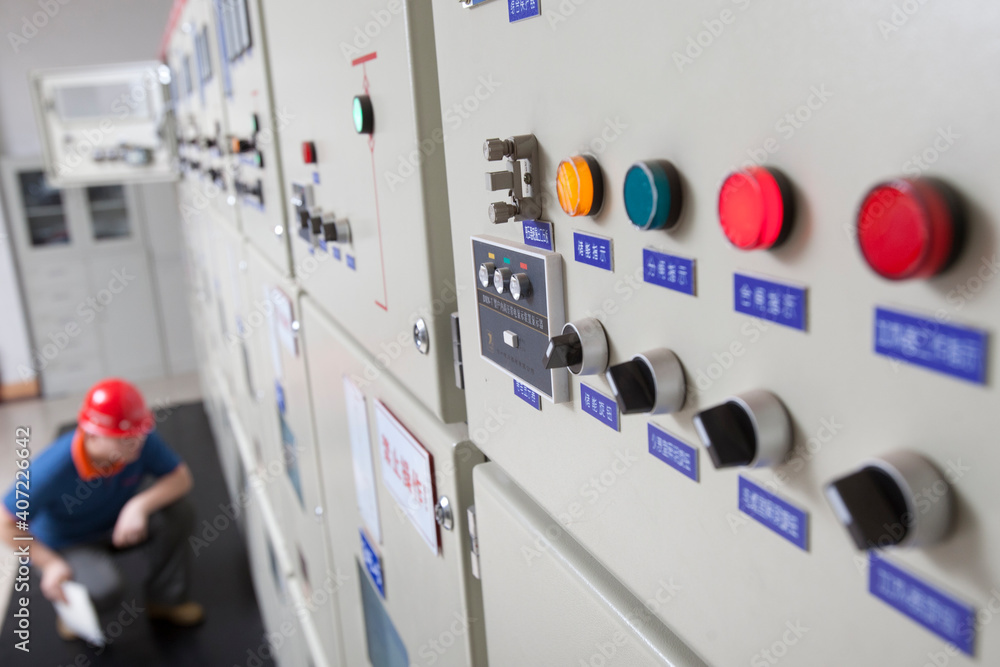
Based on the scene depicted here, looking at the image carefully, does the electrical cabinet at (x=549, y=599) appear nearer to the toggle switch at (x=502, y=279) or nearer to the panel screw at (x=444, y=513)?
the panel screw at (x=444, y=513)

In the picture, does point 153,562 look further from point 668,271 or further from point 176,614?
point 668,271

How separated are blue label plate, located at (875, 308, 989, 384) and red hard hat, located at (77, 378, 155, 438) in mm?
3163

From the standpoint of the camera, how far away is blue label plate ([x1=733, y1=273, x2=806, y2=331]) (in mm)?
379

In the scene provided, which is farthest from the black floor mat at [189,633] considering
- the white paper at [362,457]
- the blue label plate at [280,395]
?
the white paper at [362,457]

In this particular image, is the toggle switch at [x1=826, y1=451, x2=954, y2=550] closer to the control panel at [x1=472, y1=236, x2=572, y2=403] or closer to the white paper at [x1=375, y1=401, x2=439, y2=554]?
the control panel at [x1=472, y1=236, x2=572, y2=403]

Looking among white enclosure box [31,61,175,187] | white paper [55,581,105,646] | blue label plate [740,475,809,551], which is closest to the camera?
blue label plate [740,475,809,551]

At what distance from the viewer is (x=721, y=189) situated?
1.31 feet

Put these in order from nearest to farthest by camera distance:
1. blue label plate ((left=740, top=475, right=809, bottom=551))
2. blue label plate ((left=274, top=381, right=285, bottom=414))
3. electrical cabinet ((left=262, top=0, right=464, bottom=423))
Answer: blue label plate ((left=740, top=475, right=809, bottom=551)) → electrical cabinet ((left=262, top=0, right=464, bottom=423)) → blue label plate ((left=274, top=381, right=285, bottom=414))

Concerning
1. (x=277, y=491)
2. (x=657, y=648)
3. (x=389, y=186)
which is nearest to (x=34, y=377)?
(x=277, y=491)

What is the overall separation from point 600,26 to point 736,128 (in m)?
0.14

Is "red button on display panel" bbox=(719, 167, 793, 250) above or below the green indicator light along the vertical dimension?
below

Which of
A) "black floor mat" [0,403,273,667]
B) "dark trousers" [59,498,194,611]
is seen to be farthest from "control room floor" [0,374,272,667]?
"dark trousers" [59,498,194,611]

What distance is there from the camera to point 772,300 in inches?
15.6

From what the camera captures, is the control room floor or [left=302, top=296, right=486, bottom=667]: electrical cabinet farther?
the control room floor
